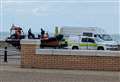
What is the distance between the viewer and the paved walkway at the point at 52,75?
15.6m

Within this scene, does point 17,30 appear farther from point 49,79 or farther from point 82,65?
point 49,79

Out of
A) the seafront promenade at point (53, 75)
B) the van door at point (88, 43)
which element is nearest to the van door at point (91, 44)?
the van door at point (88, 43)

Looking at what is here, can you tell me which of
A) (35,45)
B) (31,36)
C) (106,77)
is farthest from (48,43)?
(106,77)

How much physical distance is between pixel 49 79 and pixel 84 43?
2359cm

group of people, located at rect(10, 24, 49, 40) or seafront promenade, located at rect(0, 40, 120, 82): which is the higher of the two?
group of people, located at rect(10, 24, 49, 40)

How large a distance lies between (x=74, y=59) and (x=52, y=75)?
7.45 feet

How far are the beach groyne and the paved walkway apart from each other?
1.72 feet

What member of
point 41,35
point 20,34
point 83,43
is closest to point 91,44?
point 83,43

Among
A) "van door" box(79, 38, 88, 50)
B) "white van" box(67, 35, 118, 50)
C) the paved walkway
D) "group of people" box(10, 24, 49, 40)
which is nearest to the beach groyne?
the paved walkway

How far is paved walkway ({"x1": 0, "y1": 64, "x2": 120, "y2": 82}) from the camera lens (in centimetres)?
1560

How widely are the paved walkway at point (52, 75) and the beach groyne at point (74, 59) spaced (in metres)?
0.52

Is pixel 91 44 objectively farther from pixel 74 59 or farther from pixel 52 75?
pixel 52 75

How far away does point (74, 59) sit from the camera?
61.9ft

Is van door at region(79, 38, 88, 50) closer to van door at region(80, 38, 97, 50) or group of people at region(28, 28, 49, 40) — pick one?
van door at region(80, 38, 97, 50)
